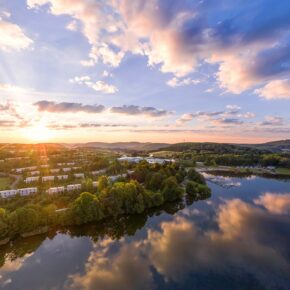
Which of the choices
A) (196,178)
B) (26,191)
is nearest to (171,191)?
(196,178)

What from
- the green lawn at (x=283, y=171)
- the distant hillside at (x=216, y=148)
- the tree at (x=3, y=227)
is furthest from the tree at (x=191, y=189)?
the distant hillside at (x=216, y=148)

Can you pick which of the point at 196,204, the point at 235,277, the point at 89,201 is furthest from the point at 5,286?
the point at 196,204

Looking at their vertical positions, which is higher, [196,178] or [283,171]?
[196,178]

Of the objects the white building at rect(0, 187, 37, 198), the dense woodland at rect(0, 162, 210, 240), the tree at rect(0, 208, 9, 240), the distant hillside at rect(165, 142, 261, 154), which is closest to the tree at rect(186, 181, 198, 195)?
the dense woodland at rect(0, 162, 210, 240)

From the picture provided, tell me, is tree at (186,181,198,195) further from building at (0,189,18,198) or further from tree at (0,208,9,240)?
building at (0,189,18,198)

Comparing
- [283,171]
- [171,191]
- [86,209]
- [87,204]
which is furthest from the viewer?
[283,171]

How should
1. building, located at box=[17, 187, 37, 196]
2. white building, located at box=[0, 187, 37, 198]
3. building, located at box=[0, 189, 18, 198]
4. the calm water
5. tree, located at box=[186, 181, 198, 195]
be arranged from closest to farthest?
the calm water < building, located at box=[0, 189, 18, 198] < white building, located at box=[0, 187, 37, 198] < building, located at box=[17, 187, 37, 196] < tree, located at box=[186, 181, 198, 195]

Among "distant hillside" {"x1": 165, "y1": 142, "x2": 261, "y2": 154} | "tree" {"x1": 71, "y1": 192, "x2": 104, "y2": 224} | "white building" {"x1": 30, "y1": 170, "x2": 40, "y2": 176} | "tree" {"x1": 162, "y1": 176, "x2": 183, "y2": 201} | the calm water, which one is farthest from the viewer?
"distant hillside" {"x1": 165, "y1": 142, "x2": 261, "y2": 154}

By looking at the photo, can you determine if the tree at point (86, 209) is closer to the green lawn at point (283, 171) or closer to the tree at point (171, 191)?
the tree at point (171, 191)

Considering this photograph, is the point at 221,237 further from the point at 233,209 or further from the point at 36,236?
the point at 36,236

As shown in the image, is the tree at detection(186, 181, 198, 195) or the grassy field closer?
the tree at detection(186, 181, 198, 195)

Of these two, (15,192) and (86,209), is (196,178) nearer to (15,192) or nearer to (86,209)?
(86,209)
